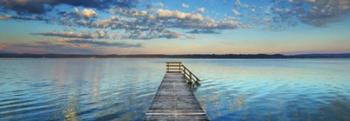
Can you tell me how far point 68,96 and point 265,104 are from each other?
19.0 metres

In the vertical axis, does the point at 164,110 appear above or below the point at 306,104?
above

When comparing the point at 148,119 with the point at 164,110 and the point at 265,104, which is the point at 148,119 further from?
the point at 265,104

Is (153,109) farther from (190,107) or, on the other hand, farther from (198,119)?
(198,119)

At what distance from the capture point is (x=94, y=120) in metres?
16.7

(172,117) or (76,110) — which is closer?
(172,117)

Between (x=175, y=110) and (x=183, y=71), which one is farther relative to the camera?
(x=183, y=71)

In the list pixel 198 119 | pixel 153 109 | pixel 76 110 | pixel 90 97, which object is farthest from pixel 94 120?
pixel 90 97

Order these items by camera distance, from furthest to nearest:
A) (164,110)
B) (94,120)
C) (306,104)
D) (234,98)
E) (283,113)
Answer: (234,98)
(306,104)
(283,113)
(94,120)
(164,110)

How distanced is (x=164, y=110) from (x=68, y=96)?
1684 cm

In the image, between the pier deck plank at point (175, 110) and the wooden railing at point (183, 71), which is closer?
the pier deck plank at point (175, 110)

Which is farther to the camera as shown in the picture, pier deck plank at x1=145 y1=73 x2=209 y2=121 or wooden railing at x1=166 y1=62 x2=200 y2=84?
wooden railing at x1=166 y1=62 x2=200 y2=84

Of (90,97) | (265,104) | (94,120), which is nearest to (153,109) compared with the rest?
(94,120)

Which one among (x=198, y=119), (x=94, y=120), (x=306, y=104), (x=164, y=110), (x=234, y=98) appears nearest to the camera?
(x=198, y=119)

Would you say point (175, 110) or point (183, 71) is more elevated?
point (183, 71)
